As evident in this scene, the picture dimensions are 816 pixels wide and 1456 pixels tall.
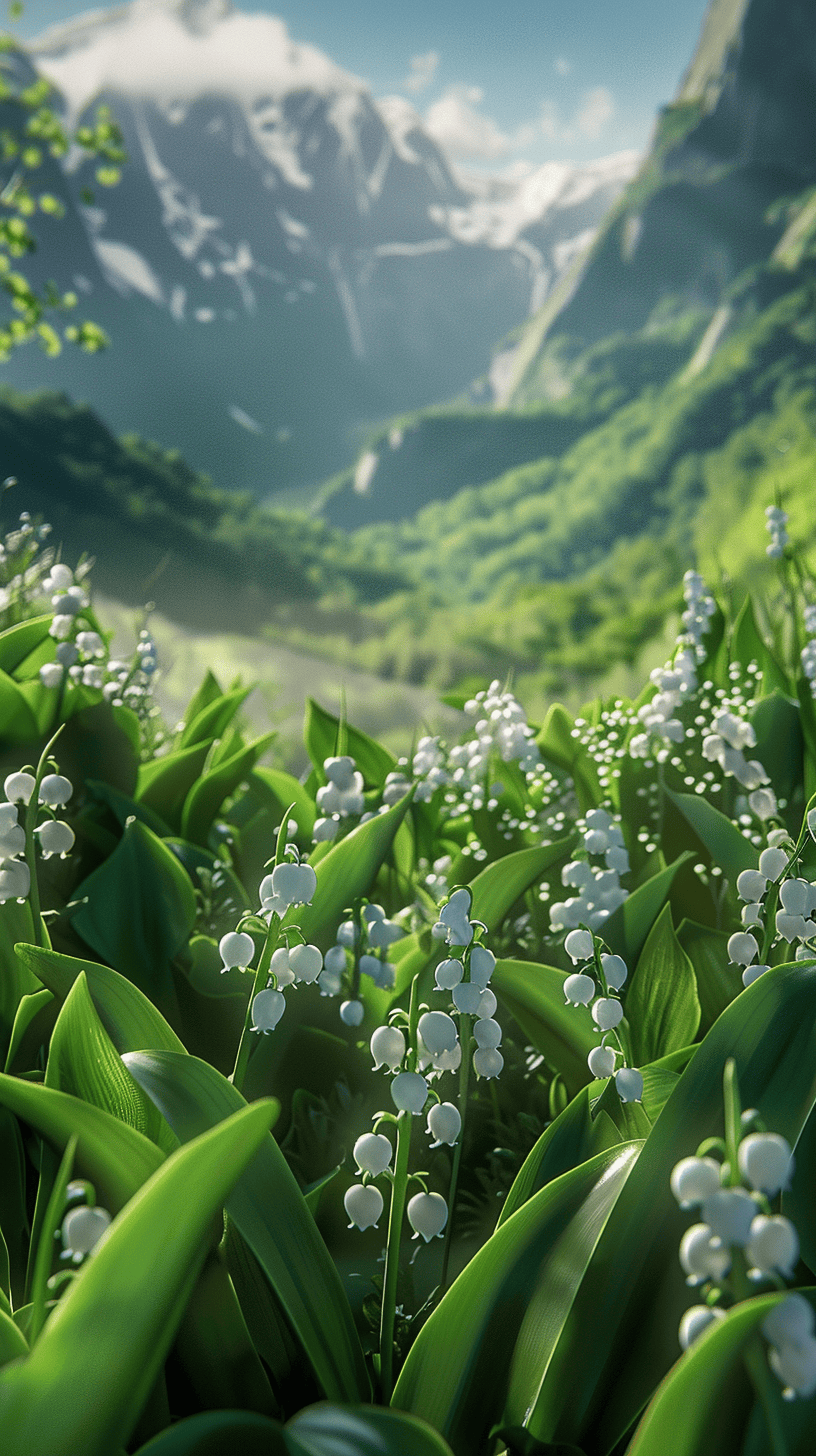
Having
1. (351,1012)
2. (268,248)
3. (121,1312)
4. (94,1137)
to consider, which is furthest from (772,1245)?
(268,248)

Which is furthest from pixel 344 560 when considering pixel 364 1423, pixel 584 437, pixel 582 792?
pixel 364 1423

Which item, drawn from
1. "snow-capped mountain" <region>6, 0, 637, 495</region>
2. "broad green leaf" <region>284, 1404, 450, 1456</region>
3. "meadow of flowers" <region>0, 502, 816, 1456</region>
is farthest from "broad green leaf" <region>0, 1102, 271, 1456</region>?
"snow-capped mountain" <region>6, 0, 637, 495</region>

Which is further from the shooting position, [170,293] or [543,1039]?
[170,293]

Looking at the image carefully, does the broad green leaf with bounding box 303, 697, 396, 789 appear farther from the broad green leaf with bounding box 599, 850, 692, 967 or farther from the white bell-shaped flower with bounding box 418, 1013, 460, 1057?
the white bell-shaped flower with bounding box 418, 1013, 460, 1057

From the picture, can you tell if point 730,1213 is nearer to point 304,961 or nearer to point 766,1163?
point 766,1163

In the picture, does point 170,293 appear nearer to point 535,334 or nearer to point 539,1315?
point 535,334

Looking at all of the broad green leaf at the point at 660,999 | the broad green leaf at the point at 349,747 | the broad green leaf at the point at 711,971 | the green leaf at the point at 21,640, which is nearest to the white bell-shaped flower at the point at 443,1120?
the broad green leaf at the point at 660,999
